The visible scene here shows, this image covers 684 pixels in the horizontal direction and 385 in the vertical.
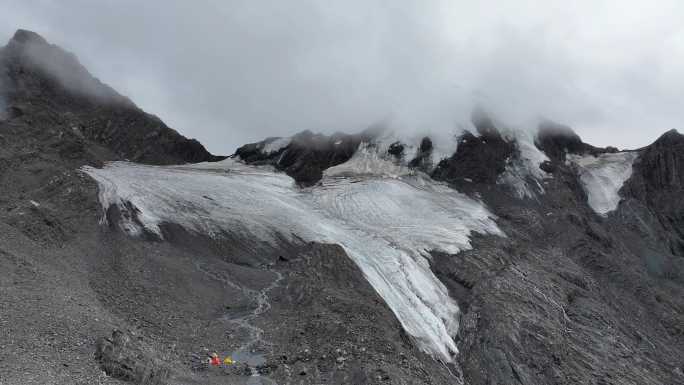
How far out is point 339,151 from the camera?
219 feet

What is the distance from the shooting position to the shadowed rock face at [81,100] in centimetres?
5103

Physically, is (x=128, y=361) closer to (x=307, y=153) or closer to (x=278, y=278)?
(x=278, y=278)

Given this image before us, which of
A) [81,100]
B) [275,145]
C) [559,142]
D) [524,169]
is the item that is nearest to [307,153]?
[275,145]

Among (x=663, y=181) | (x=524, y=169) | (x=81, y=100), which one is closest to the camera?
(x=81, y=100)

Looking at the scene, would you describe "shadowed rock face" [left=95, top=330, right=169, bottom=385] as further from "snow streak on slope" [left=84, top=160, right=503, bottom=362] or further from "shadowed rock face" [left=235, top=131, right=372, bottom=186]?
"shadowed rock face" [left=235, top=131, right=372, bottom=186]

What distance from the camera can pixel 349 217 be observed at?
4616cm

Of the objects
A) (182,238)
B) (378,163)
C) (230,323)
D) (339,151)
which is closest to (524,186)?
(378,163)

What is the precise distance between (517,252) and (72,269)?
104 ft

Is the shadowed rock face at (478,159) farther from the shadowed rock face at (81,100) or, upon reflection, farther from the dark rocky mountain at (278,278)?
the shadowed rock face at (81,100)

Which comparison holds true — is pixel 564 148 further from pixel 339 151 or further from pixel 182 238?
pixel 182 238

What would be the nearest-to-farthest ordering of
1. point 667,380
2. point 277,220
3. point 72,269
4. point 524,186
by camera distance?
point 72,269 < point 667,380 < point 277,220 < point 524,186

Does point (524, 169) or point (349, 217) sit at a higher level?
point (524, 169)

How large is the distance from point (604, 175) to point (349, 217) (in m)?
38.7

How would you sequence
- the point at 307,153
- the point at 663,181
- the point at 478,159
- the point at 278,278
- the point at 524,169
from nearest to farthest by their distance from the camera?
1. the point at 278,278
2. the point at 478,159
3. the point at 524,169
4. the point at 307,153
5. the point at 663,181
